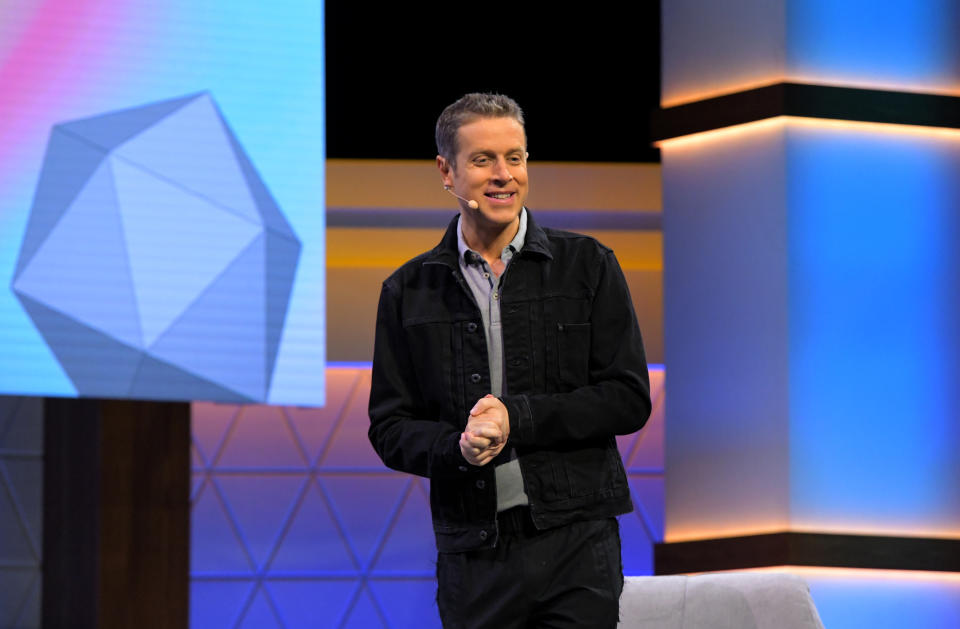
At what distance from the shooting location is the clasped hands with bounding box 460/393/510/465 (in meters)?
1.82

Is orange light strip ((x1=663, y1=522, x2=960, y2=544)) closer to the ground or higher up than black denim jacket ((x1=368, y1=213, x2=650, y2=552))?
closer to the ground

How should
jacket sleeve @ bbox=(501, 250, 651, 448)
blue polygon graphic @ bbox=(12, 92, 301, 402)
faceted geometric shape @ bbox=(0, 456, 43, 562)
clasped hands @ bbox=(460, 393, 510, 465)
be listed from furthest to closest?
faceted geometric shape @ bbox=(0, 456, 43, 562), blue polygon graphic @ bbox=(12, 92, 301, 402), jacket sleeve @ bbox=(501, 250, 651, 448), clasped hands @ bbox=(460, 393, 510, 465)

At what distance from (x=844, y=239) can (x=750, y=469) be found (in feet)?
2.88

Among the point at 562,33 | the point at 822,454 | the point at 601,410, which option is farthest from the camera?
the point at 562,33

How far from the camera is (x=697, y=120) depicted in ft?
15.9

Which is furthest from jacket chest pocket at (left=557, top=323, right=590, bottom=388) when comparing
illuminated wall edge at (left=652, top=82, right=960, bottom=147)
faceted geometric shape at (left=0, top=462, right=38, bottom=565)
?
faceted geometric shape at (left=0, top=462, right=38, bottom=565)

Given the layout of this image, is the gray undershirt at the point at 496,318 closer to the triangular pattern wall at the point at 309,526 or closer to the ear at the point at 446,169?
the ear at the point at 446,169

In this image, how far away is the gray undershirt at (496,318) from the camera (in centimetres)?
197

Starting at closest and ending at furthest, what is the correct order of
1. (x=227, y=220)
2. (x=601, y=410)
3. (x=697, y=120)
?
(x=601, y=410)
(x=697, y=120)
(x=227, y=220)

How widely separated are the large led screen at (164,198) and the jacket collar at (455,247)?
3.15m

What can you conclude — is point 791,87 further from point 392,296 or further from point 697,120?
point 392,296

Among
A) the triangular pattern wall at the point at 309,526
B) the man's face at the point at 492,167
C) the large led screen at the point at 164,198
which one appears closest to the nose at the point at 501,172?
the man's face at the point at 492,167

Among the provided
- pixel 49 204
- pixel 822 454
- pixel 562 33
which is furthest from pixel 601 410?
pixel 562 33

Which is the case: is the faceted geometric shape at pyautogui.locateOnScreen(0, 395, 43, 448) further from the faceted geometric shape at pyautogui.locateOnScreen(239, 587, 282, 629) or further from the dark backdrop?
the dark backdrop
